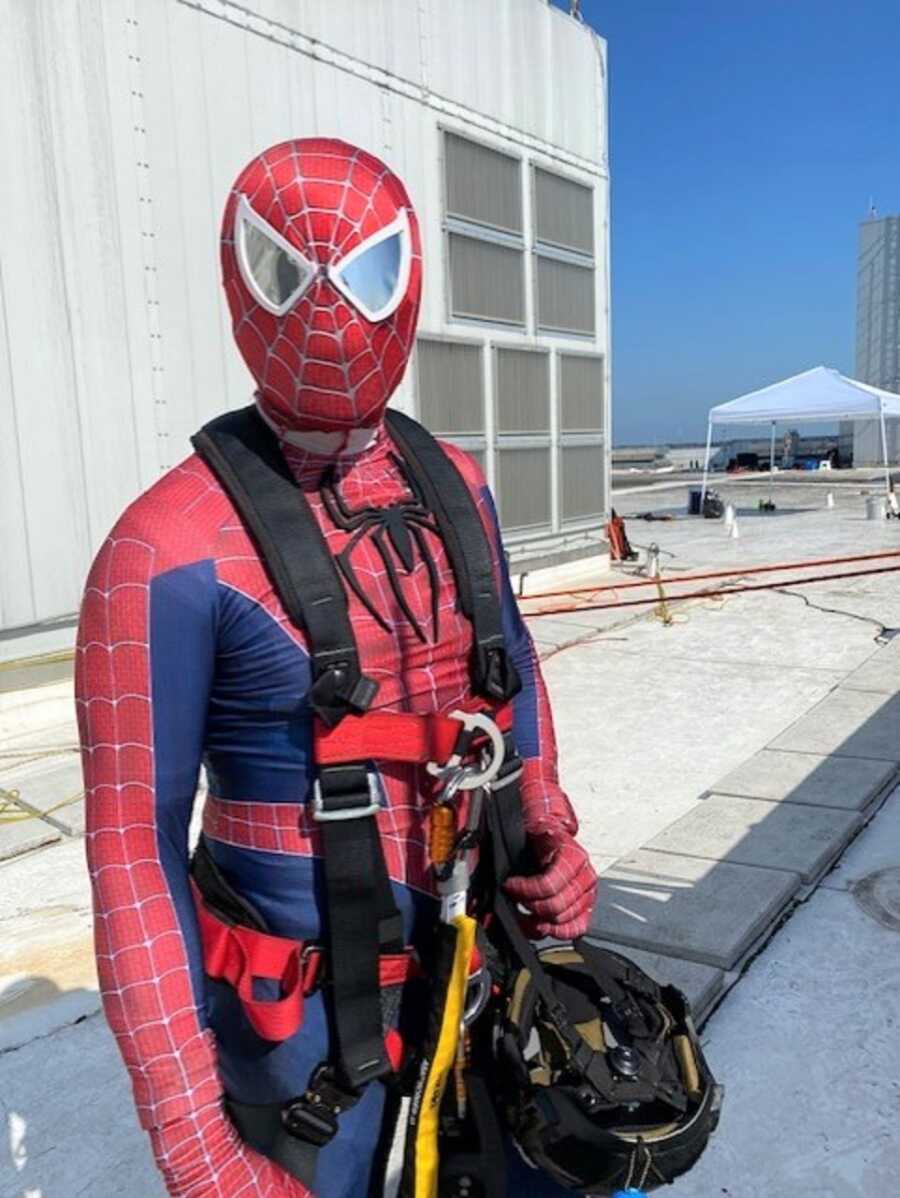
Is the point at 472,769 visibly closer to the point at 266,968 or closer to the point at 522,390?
the point at 266,968

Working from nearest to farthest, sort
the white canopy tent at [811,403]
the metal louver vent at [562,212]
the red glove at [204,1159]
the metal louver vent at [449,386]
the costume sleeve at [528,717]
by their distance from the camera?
the red glove at [204,1159], the costume sleeve at [528,717], the metal louver vent at [449,386], the metal louver vent at [562,212], the white canopy tent at [811,403]

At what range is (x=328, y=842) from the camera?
1.24 metres

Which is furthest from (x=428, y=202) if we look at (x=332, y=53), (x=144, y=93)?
(x=144, y=93)

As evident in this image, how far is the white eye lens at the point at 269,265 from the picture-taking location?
3.81 feet

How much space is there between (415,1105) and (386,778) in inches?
17.3

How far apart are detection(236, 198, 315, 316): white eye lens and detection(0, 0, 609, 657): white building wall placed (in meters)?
5.18

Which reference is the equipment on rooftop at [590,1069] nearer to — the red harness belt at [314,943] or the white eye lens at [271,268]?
the red harness belt at [314,943]

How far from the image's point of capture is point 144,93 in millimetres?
6289

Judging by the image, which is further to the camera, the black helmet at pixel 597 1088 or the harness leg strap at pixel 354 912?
the black helmet at pixel 597 1088

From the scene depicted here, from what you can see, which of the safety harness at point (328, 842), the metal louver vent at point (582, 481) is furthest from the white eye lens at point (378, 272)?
Result: the metal louver vent at point (582, 481)

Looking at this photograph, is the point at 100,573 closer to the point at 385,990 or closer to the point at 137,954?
the point at 137,954

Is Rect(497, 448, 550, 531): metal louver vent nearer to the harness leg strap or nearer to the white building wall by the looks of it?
the white building wall

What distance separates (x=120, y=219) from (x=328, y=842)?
240 inches

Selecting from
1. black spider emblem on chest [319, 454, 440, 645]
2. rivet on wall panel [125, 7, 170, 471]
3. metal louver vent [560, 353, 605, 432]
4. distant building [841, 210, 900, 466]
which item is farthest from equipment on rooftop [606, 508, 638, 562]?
distant building [841, 210, 900, 466]
